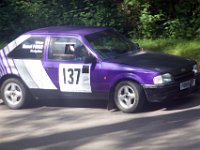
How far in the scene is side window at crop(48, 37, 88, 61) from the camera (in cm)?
994

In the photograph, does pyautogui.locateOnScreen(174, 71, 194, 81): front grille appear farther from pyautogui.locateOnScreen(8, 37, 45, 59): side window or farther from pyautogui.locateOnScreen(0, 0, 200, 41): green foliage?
pyautogui.locateOnScreen(0, 0, 200, 41): green foliage

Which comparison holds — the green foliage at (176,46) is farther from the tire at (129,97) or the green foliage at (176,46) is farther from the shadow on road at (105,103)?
the tire at (129,97)

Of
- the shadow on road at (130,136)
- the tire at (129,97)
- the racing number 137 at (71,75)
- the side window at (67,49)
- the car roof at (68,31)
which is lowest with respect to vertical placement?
the shadow on road at (130,136)

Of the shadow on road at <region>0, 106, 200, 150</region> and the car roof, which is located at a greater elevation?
the car roof

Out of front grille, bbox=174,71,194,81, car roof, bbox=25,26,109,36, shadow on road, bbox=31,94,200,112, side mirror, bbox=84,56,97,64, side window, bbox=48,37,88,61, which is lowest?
shadow on road, bbox=31,94,200,112

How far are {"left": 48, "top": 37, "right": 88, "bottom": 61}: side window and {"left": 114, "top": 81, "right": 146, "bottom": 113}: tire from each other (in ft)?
3.04

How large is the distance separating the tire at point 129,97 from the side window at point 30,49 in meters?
1.73

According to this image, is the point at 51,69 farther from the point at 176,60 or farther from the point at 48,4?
the point at 48,4

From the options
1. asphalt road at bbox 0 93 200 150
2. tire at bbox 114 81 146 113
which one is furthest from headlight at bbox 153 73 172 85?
asphalt road at bbox 0 93 200 150

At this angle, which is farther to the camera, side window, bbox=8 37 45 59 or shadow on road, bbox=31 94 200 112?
side window, bbox=8 37 45 59

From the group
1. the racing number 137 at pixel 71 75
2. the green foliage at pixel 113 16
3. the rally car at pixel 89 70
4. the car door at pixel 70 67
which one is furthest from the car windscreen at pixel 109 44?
the green foliage at pixel 113 16

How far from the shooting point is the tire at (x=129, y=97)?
9320 millimetres

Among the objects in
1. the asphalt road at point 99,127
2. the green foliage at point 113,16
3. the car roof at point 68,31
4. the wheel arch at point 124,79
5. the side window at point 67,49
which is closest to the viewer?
the asphalt road at point 99,127

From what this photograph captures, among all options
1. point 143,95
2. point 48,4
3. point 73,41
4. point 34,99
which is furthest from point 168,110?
point 48,4
